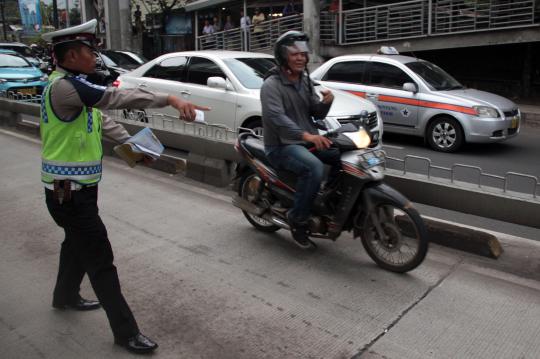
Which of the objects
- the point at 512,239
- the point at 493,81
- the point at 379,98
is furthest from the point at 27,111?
the point at 493,81

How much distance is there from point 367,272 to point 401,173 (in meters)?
1.30

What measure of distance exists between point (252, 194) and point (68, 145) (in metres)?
2.38

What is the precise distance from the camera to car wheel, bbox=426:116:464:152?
32.3 feet

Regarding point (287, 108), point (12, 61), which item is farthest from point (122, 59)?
point (287, 108)

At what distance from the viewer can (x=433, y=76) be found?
10.6 m

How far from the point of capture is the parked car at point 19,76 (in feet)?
48.2

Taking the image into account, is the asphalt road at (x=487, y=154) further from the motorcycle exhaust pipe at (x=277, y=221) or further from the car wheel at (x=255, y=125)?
the motorcycle exhaust pipe at (x=277, y=221)

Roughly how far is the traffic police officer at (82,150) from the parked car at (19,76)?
12211mm

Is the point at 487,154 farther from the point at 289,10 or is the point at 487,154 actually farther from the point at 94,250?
the point at 289,10

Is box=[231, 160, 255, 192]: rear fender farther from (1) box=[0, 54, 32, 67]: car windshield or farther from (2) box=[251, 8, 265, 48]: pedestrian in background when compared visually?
(2) box=[251, 8, 265, 48]: pedestrian in background

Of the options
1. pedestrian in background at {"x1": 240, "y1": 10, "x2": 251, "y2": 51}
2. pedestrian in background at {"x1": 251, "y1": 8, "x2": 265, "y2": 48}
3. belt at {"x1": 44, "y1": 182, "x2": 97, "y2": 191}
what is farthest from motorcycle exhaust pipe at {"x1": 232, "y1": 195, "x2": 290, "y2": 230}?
pedestrian in background at {"x1": 240, "y1": 10, "x2": 251, "y2": 51}

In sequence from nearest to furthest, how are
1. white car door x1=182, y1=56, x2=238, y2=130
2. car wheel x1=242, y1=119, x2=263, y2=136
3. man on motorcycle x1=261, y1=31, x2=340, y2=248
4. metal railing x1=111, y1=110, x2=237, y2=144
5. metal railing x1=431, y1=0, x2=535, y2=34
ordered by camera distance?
man on motorcycle x1=261, y1=31, x2=340, y2=248 < metal railing x1=111, y1=110, x2=237, y2=144 < car wheel x1=242, y1=119, x2=263, y2=136 < white car door x1=182, y1=56, x2=238, y2=130 < metal railing x1=431, y1=0, x2=535, y2=34

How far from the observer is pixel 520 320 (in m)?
3.73

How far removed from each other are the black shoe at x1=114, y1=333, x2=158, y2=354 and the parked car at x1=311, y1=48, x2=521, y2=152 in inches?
305
